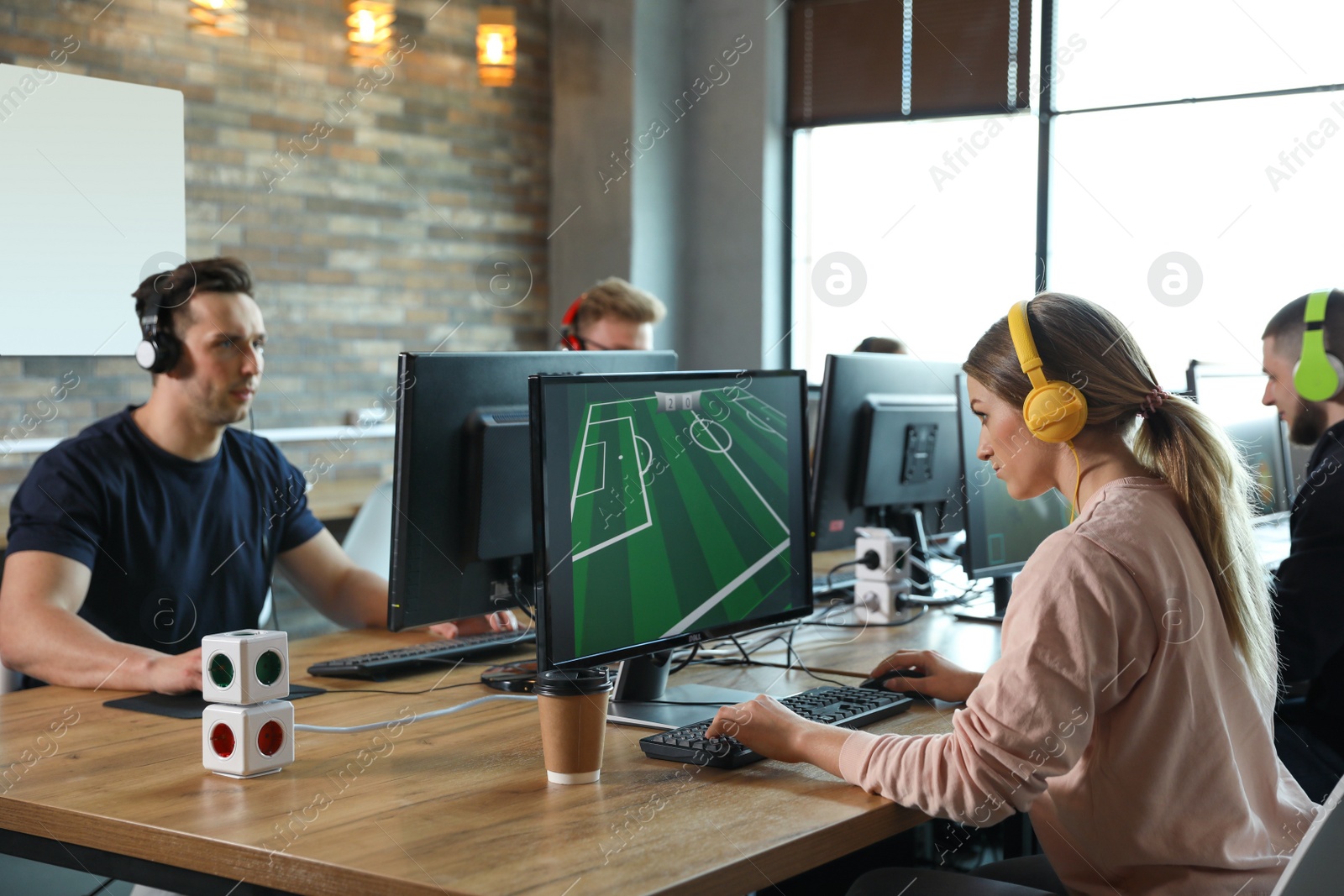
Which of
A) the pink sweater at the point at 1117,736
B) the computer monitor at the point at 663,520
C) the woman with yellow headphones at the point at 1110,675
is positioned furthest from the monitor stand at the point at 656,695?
the pink sweater at the point at 1117,736

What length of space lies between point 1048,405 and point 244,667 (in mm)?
954

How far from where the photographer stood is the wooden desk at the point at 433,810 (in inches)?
44.4

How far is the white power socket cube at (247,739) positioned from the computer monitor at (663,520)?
1.04ft

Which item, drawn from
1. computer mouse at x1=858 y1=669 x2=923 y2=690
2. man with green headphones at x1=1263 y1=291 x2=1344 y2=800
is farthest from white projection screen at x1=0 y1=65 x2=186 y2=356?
man with green headphones at x1=1263 y1=291 x2=1344 y2=800

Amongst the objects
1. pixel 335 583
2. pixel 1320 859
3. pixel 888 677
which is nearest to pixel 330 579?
pixel 335 583

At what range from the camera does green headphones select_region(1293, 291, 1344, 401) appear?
248 cm

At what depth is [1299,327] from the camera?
2574mm

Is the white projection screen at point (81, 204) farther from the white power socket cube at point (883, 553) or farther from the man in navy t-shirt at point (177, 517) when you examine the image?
the white power socket cube at point (883, 553)

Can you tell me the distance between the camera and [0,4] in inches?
144

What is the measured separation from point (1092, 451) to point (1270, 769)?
405 mm

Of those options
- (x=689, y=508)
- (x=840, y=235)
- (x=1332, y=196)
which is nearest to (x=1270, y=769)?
(x=689, y=508)

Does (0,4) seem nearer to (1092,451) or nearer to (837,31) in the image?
(837,31)

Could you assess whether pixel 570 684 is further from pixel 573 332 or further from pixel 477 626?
pixel 573 332

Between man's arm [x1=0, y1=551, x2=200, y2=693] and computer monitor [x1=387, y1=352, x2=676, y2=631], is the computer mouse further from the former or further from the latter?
man's arm [x1=0, y1=551, x2=200, y2=693]
